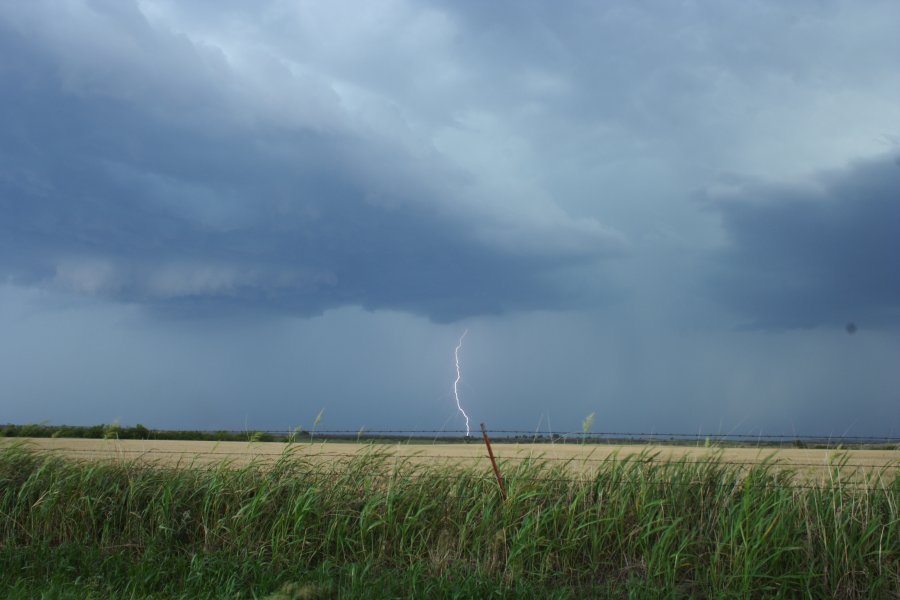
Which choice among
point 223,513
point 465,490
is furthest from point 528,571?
point 223,513

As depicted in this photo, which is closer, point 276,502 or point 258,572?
point 258,572

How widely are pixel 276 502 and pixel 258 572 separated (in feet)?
4.41

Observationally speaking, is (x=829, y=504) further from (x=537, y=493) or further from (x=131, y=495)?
(x=131, y=495)

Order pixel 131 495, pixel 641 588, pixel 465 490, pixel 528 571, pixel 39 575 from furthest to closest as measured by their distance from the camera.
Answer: pixel 131 495, pixel 465 490, pixel 39 575, pixel 528 571, pixel 641 588

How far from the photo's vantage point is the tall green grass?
263 inches

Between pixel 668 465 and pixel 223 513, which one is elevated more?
pixel 668 465

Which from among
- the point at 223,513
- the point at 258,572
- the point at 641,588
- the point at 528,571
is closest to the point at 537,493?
the point at 528,571

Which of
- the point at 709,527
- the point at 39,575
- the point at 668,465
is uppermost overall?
the point at 668,465

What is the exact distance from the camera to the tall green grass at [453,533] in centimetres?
669

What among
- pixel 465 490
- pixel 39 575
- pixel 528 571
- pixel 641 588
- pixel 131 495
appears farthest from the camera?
pixel 131 495

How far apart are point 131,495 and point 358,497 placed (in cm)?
268

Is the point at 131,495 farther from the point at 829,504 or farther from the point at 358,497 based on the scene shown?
the point at 829,504

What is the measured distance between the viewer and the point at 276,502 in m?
8.27

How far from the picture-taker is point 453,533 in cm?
761
